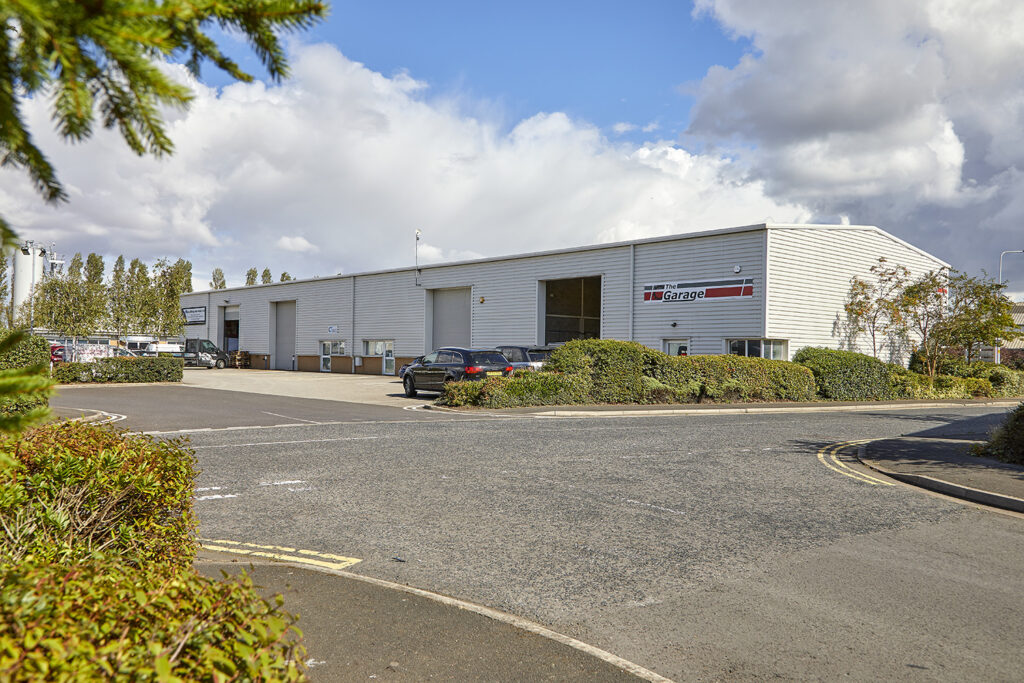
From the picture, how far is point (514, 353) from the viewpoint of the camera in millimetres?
26875

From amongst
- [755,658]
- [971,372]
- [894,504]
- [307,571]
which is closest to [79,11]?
[755,658]

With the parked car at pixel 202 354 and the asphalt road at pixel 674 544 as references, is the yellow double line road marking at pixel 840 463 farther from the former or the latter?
the parked car at pixel 202 354

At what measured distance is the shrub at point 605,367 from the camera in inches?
857

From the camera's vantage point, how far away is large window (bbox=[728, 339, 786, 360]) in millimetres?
28078

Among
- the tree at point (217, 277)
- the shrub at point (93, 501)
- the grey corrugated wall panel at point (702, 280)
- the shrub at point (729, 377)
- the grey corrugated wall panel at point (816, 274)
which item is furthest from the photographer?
the tree at point (217, 277)

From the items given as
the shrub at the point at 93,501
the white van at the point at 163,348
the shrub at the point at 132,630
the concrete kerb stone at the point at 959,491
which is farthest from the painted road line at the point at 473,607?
the white van at the point at 163,348

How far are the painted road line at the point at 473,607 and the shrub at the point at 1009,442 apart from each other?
963 centimetres

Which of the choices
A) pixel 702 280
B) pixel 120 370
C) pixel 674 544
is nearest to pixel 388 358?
pixel 120 370

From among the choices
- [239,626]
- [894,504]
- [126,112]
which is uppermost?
[126,112]

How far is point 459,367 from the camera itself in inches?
903

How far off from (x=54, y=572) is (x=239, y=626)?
75 centimetres

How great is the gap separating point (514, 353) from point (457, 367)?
4.35m

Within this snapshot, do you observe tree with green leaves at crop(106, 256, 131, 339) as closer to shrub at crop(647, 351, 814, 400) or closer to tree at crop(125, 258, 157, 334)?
tree at crop(125, 258, 157, 334)

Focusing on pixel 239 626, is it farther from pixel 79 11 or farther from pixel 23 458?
pixel 23 458
